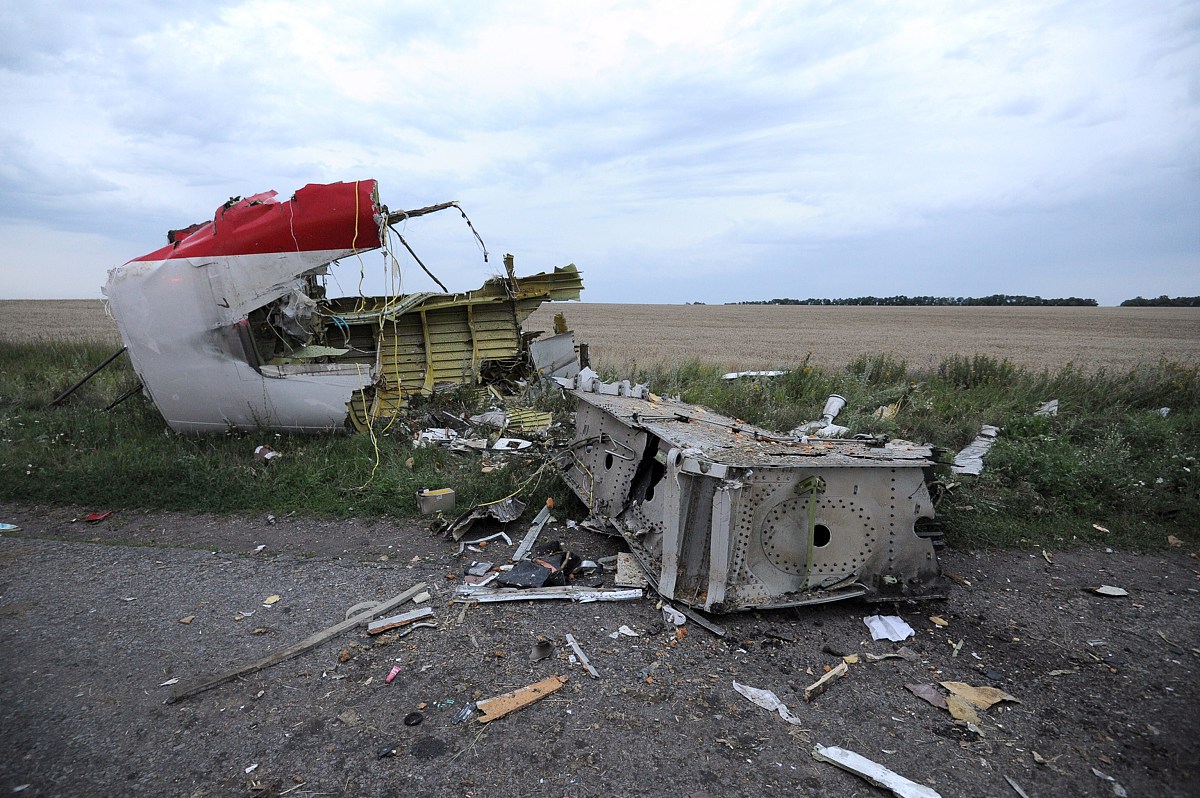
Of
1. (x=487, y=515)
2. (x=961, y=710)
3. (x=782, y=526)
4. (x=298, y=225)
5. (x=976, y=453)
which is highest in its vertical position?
(x=298, y=225)

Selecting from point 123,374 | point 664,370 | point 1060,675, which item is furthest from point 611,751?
point 123,374

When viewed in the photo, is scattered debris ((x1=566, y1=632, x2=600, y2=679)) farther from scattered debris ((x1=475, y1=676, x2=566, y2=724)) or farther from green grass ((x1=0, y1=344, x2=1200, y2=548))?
green grass ((x1=0, y1=344, x2=1200, y2=548))

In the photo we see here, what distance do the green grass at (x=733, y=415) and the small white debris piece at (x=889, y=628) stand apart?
69.3 inches

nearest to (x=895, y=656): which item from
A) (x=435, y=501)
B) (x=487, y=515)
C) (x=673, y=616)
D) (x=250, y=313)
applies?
(x=673, y=616)

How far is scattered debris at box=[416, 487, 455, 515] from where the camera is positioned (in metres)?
5.49

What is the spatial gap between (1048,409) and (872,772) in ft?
26.2

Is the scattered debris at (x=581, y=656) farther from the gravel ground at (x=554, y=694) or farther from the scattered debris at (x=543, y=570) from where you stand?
the scattered debris at (x=543, y=570)

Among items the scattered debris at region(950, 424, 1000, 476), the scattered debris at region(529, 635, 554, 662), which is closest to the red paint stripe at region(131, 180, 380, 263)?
the scattered debris at region(529, 635, 554, 662)

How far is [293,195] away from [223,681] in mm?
5432

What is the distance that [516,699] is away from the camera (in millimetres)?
2990

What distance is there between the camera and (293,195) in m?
6.70

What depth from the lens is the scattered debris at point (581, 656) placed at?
323 cm

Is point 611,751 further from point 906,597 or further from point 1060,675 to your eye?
point 1060,675

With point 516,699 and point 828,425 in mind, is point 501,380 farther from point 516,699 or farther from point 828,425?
point 516,699
